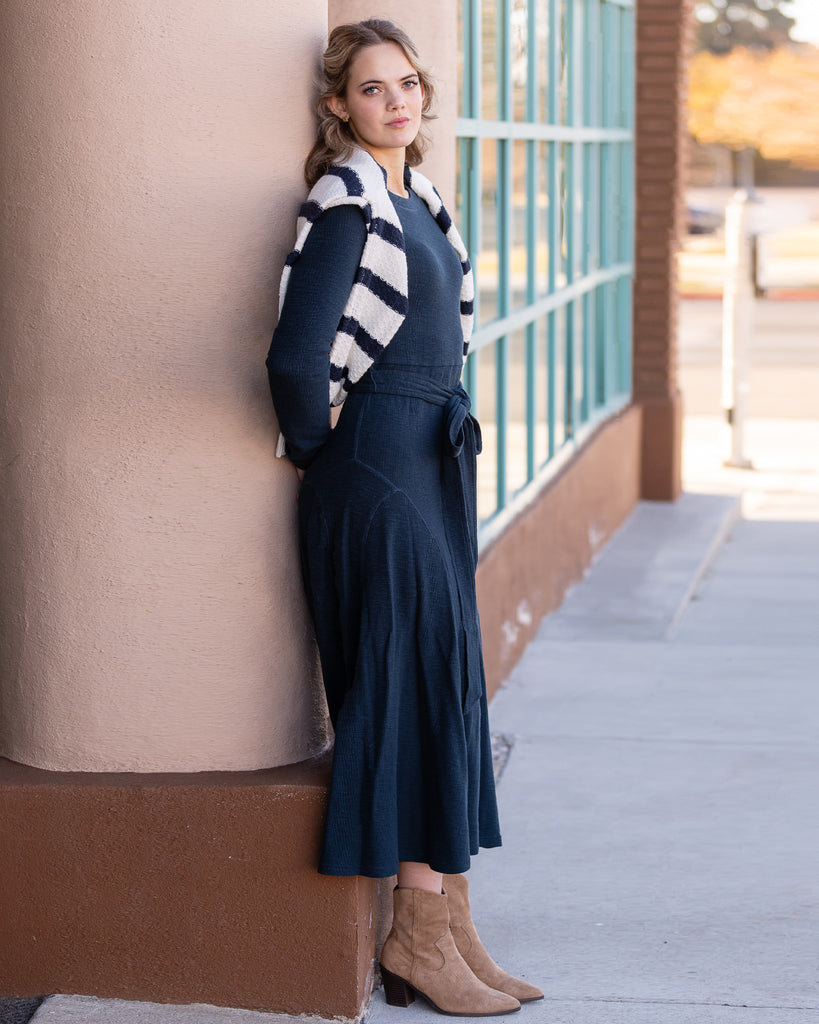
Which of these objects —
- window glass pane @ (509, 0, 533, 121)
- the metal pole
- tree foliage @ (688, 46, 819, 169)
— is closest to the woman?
window glass pane @ (509, 0, 533, 121)

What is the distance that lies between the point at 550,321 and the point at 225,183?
426cm

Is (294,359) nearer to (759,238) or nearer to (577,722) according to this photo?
(577,722)

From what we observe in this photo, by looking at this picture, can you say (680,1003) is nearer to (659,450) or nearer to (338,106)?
(338,106)

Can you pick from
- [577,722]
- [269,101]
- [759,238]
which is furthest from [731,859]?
[759,238]

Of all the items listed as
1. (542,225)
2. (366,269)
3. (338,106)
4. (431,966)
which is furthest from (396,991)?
(542,225)

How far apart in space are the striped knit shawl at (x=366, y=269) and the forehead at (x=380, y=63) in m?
0.15

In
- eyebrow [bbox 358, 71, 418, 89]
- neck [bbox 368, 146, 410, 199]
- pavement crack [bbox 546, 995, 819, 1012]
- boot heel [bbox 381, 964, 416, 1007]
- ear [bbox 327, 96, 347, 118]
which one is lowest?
pavement crack [bbox 546, 995, 819, 1012]

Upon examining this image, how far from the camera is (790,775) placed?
4820 millimetres

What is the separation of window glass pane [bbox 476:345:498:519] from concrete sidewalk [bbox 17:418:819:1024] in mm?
633

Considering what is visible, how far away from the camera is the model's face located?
124 inches

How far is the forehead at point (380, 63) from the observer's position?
124 inches

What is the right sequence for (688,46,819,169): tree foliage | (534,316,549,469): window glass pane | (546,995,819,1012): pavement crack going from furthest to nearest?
(688,46,819,169): tree foliage, (534,316,549,469): window glass pane, (546,995,819,1012): pavement crack

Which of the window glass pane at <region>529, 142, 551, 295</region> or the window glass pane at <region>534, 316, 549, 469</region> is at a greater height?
the window glass pane at <region>529, 142, 551, 295</region>

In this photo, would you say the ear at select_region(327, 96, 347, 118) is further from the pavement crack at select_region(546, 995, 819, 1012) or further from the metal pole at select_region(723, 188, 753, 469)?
the metal pole at select_region(723, 188, 753, 469)
